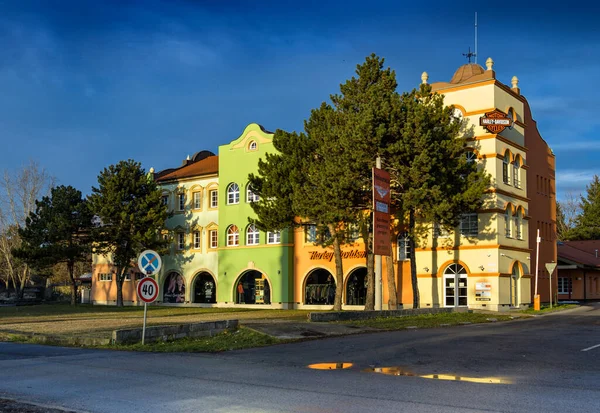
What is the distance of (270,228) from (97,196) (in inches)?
684

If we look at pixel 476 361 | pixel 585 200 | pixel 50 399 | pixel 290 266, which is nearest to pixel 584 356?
pixel 476 361

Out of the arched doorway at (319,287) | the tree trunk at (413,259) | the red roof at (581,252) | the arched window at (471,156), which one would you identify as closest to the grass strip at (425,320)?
the tree trunk at (413,259)

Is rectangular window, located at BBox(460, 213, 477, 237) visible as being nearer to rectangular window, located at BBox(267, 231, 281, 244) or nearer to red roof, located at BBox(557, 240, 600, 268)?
rectangular window, located at BBox(267, 231, 281, 244)

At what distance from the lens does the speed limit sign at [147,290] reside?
54.0 feet

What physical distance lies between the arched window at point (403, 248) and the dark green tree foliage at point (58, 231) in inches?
982

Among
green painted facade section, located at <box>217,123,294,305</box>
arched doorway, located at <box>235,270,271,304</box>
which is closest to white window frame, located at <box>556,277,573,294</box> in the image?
green painted facade section, located at <box>217,123,294,305</box>

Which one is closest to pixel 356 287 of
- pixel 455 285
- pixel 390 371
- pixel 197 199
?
pixel 455 285

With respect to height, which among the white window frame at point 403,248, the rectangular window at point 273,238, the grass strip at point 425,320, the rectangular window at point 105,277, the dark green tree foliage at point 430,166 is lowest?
the grass strip at point 425,320

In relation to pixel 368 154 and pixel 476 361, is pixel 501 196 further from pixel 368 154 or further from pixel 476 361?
pixel 476 361

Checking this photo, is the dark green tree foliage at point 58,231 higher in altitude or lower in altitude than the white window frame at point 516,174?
lower

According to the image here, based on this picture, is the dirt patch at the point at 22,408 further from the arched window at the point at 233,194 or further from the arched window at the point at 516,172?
the arched window at the point at 233,194

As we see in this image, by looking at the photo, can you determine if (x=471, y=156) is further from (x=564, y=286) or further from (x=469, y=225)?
(x=564, y=286)

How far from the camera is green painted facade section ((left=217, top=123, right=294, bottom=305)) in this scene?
46.9 metres

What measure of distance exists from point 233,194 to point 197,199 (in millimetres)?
4679
